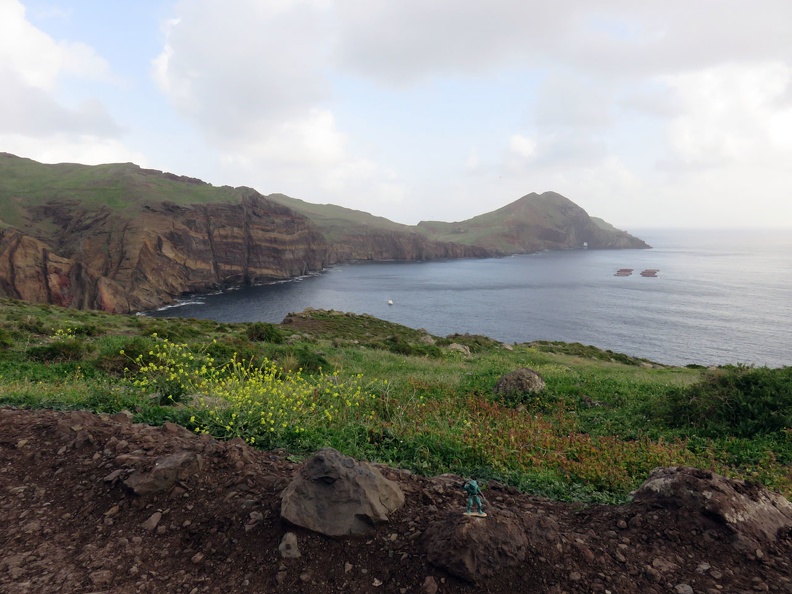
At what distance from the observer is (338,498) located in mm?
4840

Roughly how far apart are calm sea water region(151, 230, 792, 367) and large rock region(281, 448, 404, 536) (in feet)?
188

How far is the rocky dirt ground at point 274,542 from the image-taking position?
409cm

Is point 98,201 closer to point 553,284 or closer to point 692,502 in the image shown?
point 553,284

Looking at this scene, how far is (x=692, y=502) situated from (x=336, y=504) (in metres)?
3.85

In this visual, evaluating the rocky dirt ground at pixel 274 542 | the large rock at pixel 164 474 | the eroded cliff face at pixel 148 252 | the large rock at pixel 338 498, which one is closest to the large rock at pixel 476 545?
the rocky dirt ground at pixel 274 542

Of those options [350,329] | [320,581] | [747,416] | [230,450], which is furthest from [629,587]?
[350,329]

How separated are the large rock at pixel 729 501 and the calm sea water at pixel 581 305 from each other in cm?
5521

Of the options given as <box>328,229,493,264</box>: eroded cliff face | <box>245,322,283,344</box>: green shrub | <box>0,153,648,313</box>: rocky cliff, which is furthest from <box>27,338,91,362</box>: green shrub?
<box>328,229,493,264</box>: eroded cliff face

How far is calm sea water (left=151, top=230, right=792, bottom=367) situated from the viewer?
2411 inches

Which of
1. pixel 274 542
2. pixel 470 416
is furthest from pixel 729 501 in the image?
pixel 470 416

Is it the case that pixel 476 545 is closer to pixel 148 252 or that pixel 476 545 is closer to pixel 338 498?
pixel 338 498

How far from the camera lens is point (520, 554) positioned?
13.7 feet

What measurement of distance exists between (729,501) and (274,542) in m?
4.83

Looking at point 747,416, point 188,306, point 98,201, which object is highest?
point 98,201
